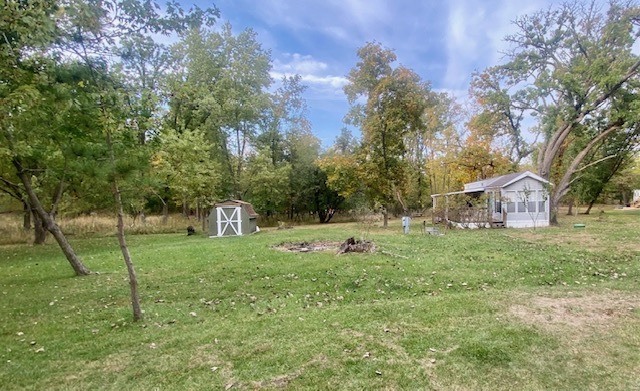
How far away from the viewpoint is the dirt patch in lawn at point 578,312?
388cm

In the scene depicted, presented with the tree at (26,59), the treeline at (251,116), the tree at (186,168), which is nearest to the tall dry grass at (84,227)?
the treeline at (251,116)

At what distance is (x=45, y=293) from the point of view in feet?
20.5

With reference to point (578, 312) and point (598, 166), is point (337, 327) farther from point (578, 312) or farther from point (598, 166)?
point (598, 166)

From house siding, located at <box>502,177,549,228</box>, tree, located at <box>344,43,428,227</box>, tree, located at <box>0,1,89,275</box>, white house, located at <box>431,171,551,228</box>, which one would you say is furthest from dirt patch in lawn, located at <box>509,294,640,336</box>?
tree, located at <box>344,43,428,227</box>

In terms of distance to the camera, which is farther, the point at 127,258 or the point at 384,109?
the point at 384,109

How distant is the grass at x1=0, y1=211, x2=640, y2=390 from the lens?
2951mm

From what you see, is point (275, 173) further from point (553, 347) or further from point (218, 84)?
point (553, 347)

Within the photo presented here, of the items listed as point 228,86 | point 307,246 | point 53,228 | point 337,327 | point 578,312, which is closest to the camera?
point 337,327

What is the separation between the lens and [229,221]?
717 inches

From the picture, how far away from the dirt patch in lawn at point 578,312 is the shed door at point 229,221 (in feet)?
50.7

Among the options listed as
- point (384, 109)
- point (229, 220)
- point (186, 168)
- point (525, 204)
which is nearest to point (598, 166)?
point (525, 204)

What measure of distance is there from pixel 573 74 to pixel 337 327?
68.3 ft

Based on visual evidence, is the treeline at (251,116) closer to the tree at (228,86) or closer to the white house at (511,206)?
the tree at (228,86)

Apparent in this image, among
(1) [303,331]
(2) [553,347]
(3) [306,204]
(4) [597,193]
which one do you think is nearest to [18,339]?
(1) [303,331]
